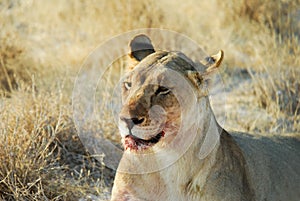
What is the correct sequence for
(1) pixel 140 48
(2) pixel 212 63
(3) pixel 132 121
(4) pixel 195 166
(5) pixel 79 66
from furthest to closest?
(5) pixel 79 66 → (1) pixel 140 48 → (2) pixel 212 63 → (4) pixel 195 166 → (3) pixel 132 121

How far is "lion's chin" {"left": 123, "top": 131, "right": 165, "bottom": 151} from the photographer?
10.2 ft

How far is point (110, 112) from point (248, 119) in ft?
4.98

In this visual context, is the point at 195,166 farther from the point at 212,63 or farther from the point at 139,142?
the point at 212,63

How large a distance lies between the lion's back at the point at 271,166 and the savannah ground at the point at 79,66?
725 millimetres

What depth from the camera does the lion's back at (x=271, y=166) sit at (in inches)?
150

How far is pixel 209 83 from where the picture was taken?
3.43 meters

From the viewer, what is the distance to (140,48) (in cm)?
379

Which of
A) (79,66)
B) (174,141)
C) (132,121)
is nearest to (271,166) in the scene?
(174,141)

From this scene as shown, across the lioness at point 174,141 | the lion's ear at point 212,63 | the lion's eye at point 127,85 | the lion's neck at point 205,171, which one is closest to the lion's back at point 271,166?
the lioness at point 174,141

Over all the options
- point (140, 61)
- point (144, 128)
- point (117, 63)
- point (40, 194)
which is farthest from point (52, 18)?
point (144, 128)

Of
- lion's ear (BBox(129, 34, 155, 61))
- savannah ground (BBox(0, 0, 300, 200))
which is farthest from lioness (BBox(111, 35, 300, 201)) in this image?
savannah ground (BBox(0, 0, 300, 200))

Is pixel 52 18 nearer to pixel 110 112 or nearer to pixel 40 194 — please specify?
pixel 110 112

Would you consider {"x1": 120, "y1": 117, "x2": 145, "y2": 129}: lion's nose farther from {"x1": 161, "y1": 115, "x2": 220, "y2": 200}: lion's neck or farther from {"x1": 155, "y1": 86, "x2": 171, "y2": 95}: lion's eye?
{"x1": 161, "y1": 115, "x2": 220, "y2": 200}: lion's neck

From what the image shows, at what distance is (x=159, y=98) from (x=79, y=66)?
192 inches
